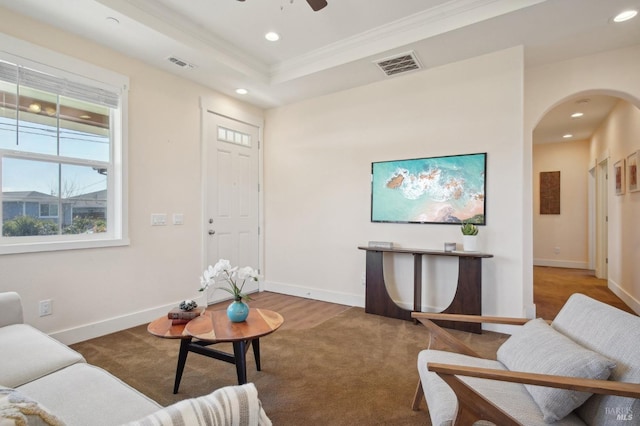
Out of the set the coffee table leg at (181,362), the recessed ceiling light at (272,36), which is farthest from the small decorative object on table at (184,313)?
the recessed ceiling light at (272,36)

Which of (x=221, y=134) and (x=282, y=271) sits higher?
(x=221, y=134)

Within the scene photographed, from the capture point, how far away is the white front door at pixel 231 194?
425 centimetres

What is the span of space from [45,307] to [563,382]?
3637 mm

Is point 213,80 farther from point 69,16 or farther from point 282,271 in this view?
point 282,271

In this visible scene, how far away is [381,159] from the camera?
13.4 ft

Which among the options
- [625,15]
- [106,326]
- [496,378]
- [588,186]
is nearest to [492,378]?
[496,378]

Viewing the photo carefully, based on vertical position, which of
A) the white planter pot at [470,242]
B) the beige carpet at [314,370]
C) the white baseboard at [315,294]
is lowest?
the beige carpet at [314,370]

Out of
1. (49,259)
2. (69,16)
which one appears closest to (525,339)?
(49,259)

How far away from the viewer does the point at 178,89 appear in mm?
3857

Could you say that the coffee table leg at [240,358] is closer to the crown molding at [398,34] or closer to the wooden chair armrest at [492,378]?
the wooden chair armrest at [492,378]

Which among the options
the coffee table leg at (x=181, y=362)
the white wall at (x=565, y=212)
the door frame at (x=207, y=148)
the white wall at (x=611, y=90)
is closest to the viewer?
the coffee table leg at (x=181, y=362)

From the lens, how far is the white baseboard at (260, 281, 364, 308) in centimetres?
424

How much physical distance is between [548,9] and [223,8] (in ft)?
8.97

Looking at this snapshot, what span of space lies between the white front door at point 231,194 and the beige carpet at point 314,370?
146 centimetres
